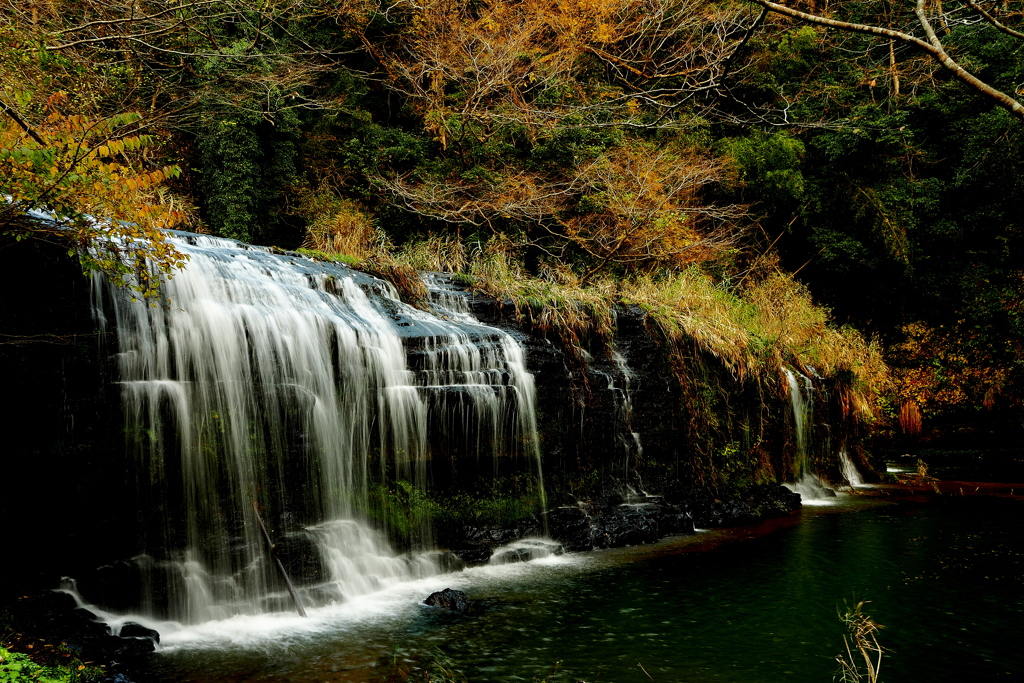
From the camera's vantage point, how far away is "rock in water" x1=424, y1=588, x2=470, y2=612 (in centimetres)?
666

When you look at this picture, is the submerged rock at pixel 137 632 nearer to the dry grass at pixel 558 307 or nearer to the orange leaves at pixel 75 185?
the orange leaves at pixel 75 185

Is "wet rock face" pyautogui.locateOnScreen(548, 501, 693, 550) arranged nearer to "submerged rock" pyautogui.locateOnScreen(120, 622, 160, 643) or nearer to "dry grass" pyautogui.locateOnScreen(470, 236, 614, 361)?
"dry grass" pyautogui.locateOnScreen(470, 236, 614, 361)

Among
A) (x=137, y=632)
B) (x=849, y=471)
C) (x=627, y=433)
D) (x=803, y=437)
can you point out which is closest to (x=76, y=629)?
(x=137, y=632)

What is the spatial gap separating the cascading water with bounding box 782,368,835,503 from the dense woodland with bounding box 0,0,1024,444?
0.74m

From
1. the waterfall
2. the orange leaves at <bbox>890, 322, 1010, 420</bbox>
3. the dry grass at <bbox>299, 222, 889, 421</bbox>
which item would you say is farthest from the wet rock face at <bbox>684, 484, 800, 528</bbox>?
the orange leaves at <bbox>890, 322, 1010, 420</bbox>

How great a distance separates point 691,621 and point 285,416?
184 inches

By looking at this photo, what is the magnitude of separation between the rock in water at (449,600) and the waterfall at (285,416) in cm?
101

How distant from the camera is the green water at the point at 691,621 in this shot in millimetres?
5352

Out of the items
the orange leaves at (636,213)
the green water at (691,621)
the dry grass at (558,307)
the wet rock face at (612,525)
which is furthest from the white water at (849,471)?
the dry grass at (558,307)

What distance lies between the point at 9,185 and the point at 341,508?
447cm

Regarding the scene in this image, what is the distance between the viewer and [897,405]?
18.0 m

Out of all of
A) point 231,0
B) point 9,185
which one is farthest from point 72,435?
point 231,0

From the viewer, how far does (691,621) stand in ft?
21.3

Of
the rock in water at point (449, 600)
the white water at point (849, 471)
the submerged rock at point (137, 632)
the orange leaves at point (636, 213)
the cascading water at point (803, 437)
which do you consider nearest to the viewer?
the submerged rock at point (137, 632)
